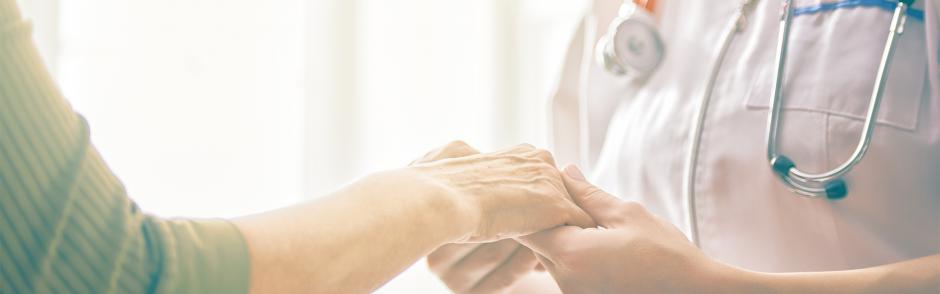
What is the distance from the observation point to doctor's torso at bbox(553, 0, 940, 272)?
84cm

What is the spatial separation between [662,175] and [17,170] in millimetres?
767

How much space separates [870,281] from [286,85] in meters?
1.49

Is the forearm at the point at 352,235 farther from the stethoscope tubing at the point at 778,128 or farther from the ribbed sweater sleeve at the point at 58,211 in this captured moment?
the stethoscope tubing at the point at 778,128

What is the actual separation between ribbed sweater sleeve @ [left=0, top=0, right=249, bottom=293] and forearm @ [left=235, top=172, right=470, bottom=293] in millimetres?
72

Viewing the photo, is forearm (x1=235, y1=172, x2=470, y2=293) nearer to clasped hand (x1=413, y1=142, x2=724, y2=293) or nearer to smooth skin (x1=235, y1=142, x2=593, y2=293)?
smooth skin (x1=235, y1=142, x2=593, y2=293)

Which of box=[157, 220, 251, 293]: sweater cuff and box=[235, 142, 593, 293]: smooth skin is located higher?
box=[157, 220, 251, 293]: sweater cuff

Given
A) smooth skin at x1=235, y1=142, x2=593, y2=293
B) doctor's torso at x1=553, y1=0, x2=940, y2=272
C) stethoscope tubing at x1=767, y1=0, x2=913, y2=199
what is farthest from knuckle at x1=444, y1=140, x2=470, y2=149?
stethoscope tubing at x1=767, y1=0, x2=913, y2=199

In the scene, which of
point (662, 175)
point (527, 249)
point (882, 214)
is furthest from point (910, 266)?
point (527, 249)

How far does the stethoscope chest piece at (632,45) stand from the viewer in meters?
1.09

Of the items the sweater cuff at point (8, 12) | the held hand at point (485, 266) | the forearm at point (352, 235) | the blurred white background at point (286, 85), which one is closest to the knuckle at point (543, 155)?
the held hand at point (485, 266)

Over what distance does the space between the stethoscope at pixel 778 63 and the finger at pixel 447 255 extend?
0.30 m

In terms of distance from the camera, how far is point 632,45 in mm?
1101

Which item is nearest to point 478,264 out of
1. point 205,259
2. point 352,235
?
point 352,235

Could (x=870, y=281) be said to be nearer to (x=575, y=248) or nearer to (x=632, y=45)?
(x=575, y=248)
